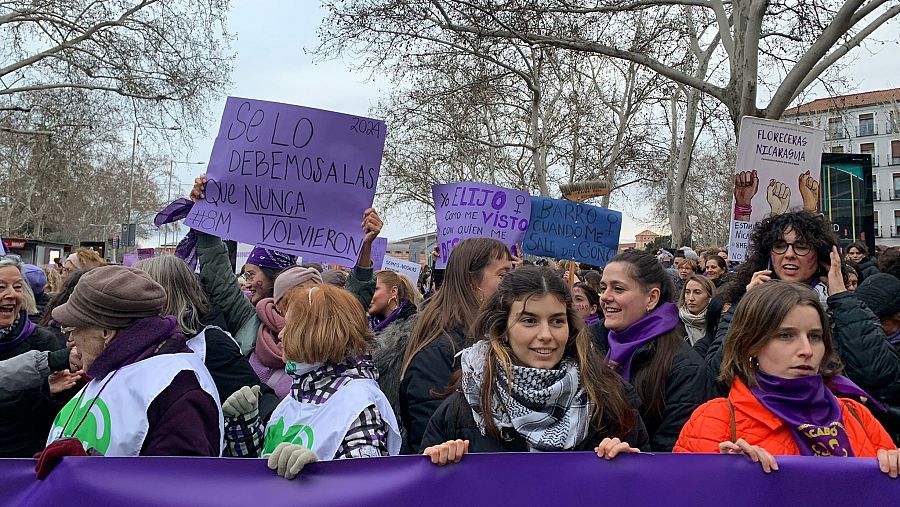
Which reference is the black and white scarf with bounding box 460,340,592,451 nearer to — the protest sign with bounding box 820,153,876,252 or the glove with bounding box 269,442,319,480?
→ the glove with bounding box 269,442,319,480

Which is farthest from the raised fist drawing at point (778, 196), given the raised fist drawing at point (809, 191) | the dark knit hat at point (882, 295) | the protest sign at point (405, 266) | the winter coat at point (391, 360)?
the protest sign at point (405, 266)

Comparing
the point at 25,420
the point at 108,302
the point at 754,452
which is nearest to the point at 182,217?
the point at 25,420

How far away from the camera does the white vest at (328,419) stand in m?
2.45

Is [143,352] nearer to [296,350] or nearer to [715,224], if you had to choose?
[296,350]

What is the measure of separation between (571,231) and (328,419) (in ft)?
15.5

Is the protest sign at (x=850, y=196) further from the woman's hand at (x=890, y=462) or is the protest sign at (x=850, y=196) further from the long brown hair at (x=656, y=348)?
the woman's hand at (x=890, y=462)

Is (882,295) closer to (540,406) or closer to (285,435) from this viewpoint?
(540,406)

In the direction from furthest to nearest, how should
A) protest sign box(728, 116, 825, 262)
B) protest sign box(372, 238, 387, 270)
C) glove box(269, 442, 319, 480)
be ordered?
protest sign box(372, 238, 387, 270) → protest sign box(728, 116, 825, 262) → glove box(269, 442, 319, 480)

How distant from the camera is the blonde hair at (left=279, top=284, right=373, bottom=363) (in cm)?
258

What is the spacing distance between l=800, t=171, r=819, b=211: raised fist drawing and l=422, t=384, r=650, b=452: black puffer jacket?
355 centimetres

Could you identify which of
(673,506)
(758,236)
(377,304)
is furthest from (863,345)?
(377,304)

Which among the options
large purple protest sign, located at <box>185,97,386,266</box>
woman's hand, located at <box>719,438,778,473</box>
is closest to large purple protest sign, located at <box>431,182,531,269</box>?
large purple protest sign, located at <box>185,97,386,266</box>

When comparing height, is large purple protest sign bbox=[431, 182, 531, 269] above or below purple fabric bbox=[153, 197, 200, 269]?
above

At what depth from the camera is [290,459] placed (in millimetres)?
2049
